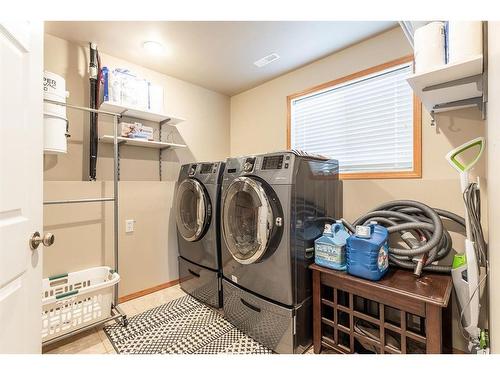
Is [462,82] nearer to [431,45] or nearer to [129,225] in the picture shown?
[431,45]

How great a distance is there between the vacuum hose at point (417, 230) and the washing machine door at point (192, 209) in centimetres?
122

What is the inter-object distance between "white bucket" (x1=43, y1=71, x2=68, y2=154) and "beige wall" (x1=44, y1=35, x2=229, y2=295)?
0.48 meters

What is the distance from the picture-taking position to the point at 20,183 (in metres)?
0.76

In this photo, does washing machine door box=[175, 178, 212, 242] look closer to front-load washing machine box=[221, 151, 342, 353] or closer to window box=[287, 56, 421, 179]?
front-load washing machine box=[221, 151, 342, 353]

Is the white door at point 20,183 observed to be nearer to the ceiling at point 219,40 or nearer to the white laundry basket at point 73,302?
the white laundry basket at point 73,302

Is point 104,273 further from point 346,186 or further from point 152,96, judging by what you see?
point 346,186

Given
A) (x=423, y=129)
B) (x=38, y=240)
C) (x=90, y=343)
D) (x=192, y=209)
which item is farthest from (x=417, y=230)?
(x=90, y=343)

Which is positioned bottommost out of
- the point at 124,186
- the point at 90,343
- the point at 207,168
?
the point at 90,343

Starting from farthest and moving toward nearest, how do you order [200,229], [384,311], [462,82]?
[200,229] → [384,311] → [462,82]

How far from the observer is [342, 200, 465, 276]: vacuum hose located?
139 centimetres

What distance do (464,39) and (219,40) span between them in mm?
1704

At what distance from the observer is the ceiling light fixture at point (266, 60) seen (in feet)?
7.45
